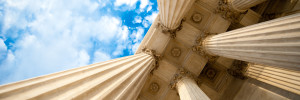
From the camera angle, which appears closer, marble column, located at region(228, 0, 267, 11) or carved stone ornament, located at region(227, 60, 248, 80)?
marble column, located at region(228, 0, 267, 11)

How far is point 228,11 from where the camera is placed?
9.95 meters

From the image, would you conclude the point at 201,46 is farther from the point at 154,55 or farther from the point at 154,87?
the point at 154,87

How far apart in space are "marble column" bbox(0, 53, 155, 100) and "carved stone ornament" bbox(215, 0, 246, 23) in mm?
7716

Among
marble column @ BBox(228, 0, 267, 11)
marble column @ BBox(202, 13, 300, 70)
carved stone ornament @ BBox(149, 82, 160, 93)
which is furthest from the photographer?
carved stone ornament @ BBox(149, 82, 160, 93)

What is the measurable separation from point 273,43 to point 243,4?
5.42 meters

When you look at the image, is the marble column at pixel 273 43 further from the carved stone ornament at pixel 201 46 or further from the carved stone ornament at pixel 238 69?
the carved stone ornament at pixel 238 69

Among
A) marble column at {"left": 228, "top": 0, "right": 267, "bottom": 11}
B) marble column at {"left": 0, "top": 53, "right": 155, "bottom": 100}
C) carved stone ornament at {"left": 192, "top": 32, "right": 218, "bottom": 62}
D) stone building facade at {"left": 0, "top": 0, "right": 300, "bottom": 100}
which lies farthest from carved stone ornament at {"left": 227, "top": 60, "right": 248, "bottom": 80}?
marble column at {"left": 0, "top": 53, "right": 155, "bottom": 100}

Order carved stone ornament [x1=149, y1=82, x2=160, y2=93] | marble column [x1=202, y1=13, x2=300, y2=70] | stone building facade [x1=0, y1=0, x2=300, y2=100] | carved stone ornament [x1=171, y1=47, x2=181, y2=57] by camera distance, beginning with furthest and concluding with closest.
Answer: carved stone ornament [x1=171, y1=47, x2=181, y2=57] → carved stone ornament [x1=149, y1=82, x2=160, y2=93] → stone building facade [x1=0, y1=0, x2=300, y2=100] → marble column [x1=202, y1=13, x2=300, y2=70]

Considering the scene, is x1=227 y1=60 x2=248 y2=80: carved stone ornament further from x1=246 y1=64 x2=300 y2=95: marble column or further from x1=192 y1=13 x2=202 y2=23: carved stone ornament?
x1=192 y1=13 x2=202 y2=23: carved stone ornament

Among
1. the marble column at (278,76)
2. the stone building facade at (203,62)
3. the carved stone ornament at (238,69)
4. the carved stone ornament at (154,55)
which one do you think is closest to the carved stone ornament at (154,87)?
the stone building facade at (203,62)

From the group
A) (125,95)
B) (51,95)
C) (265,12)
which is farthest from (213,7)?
(51,95)

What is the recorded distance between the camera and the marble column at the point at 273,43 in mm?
3230

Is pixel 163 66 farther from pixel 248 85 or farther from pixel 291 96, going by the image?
pixel 291 96

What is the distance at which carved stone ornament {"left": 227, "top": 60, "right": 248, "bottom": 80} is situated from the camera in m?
9.89
